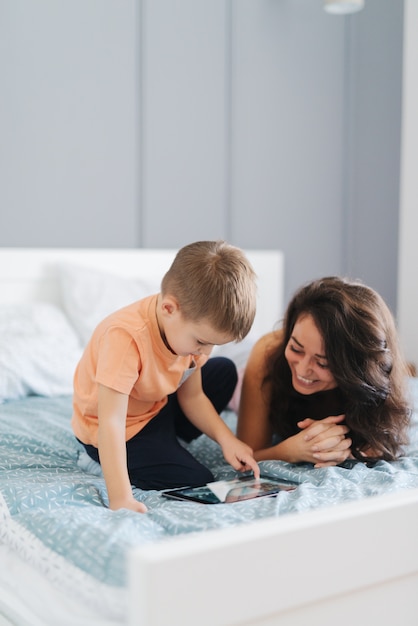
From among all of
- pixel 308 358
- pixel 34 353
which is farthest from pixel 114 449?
pixel 34 353

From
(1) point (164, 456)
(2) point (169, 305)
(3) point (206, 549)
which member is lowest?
(1) point (164, 456)

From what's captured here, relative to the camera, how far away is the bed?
897 mm

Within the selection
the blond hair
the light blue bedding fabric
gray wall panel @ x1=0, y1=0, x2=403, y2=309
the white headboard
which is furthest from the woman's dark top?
gray wall panel @ x1=0, y1=0, x2=403, y2=309

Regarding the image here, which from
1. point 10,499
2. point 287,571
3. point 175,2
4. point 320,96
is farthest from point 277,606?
point 320,96

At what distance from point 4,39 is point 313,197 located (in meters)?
1.49

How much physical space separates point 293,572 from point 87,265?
1993 mm

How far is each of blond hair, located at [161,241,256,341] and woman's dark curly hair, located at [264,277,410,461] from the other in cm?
25

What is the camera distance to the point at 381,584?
3.47 ft

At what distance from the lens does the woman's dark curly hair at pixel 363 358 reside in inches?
62.4

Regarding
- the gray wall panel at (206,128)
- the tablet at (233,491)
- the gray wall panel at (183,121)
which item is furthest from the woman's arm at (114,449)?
the gray wall panel at (183,121)

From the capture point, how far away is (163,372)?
5.10 feet

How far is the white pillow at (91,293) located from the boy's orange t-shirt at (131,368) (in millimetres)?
910

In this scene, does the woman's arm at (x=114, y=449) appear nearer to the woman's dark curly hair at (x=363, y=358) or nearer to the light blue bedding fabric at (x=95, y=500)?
the light blue bedding fabric at (x=95, y=500)

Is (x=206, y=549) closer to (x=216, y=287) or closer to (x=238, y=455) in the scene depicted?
(x=216, y=287)
